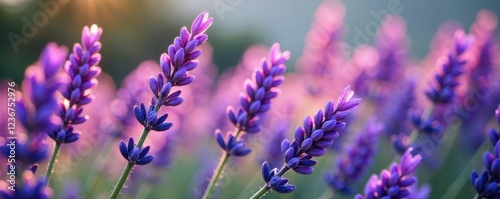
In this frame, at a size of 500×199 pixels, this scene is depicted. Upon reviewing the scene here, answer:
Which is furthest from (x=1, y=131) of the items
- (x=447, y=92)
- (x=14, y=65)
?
(x=14, y=65)

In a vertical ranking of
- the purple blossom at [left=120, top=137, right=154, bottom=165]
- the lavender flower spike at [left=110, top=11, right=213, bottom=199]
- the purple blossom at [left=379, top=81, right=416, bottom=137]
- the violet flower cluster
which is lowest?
the violet flower cluster

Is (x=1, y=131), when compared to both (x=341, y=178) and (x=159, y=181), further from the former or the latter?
(x=341, y=178)

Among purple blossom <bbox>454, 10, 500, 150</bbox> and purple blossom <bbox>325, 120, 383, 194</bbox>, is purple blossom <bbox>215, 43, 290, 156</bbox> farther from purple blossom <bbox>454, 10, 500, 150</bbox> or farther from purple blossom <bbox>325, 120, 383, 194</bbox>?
purple blossom <bbox>454, 10, 500, 150</bbox>

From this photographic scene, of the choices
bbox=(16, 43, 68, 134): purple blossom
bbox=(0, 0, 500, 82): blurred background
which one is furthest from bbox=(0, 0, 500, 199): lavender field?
bbox=(0, 0, 500, 82): blurred background

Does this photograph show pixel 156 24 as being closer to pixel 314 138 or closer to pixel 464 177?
pixel 464 177

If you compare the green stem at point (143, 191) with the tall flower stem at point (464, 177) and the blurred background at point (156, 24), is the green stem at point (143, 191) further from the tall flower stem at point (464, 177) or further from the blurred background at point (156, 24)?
the blurred background at point (156, 24)

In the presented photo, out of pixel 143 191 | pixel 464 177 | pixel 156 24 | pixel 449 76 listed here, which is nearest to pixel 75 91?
pixel 449 76

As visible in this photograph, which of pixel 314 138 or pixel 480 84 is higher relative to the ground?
pixel 480 84
